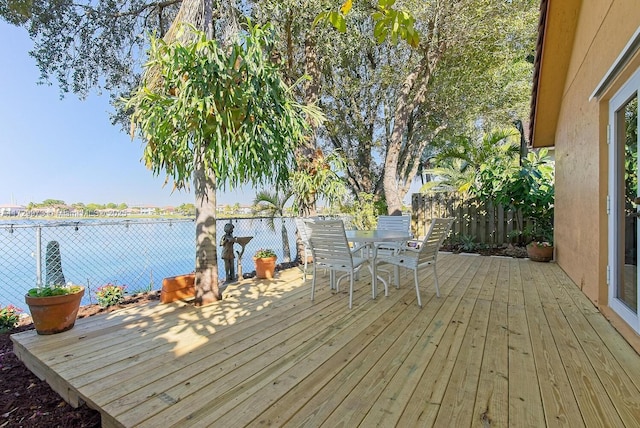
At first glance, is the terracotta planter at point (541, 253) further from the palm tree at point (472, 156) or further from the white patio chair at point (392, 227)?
the palm tree at point (472, 156)

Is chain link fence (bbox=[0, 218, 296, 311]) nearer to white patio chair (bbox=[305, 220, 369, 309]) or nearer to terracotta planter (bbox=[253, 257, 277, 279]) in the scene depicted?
terracotta planter (bbox=[253, 257, 277, 279])

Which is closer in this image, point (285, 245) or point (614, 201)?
point (614, 201)

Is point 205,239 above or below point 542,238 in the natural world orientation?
above

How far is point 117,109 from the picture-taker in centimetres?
635

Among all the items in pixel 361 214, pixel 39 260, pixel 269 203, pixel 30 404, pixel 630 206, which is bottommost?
pixel 30 404

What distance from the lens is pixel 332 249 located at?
11.2 ft

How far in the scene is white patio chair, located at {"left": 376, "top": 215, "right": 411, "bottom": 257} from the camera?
4727mm

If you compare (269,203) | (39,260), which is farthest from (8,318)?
(269,203)

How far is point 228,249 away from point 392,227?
2684mm

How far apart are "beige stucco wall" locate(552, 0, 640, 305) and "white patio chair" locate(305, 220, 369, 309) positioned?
2523 millimetres

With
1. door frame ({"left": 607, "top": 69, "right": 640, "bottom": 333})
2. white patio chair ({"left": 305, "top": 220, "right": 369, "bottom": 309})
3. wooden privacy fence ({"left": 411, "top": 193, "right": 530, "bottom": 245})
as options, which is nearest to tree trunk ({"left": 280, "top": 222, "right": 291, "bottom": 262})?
white patio chair ({"left": 305, "top": 220, "right": 369, "bottom": 309})

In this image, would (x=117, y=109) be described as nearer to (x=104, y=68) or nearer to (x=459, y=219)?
(x=104, y=68)

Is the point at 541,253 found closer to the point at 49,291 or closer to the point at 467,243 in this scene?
the point at 467,243

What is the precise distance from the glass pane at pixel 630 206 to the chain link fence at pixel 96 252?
4.52 meters
